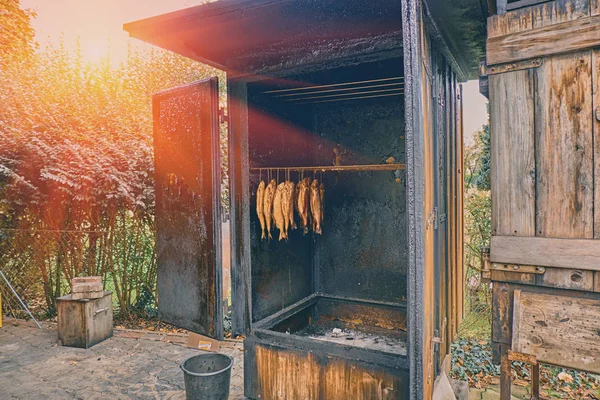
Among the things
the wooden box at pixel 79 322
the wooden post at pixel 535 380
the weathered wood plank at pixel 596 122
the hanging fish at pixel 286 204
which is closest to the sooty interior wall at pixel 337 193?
the hanging fish at pixel 286 204

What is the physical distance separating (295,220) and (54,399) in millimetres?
3339

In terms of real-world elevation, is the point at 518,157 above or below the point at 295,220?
above

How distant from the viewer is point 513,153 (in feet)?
8.82

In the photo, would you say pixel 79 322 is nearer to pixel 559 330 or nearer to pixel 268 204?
pixel 268 204

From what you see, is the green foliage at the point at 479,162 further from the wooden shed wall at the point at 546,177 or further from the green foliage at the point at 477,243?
the wooden shed wall at the point at 546,177

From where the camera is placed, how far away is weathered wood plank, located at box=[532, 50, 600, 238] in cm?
246

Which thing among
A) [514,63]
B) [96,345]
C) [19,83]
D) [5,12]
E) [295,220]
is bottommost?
[96,345]

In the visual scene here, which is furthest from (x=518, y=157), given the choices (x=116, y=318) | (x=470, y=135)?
(x=116, y=318)

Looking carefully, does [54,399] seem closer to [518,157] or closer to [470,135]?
[518,157]

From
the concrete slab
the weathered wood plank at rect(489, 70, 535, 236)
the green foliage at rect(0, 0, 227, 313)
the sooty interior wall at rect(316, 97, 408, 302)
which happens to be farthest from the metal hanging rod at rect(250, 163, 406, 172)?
the green foliage at rect(0, 0, 227, 313)

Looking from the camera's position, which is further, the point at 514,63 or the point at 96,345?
the point at 96,345

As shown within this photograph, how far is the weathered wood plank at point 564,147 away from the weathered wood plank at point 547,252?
47 mm

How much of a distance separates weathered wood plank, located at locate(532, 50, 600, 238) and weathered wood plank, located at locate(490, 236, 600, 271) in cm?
5

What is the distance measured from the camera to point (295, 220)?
14.7ft
